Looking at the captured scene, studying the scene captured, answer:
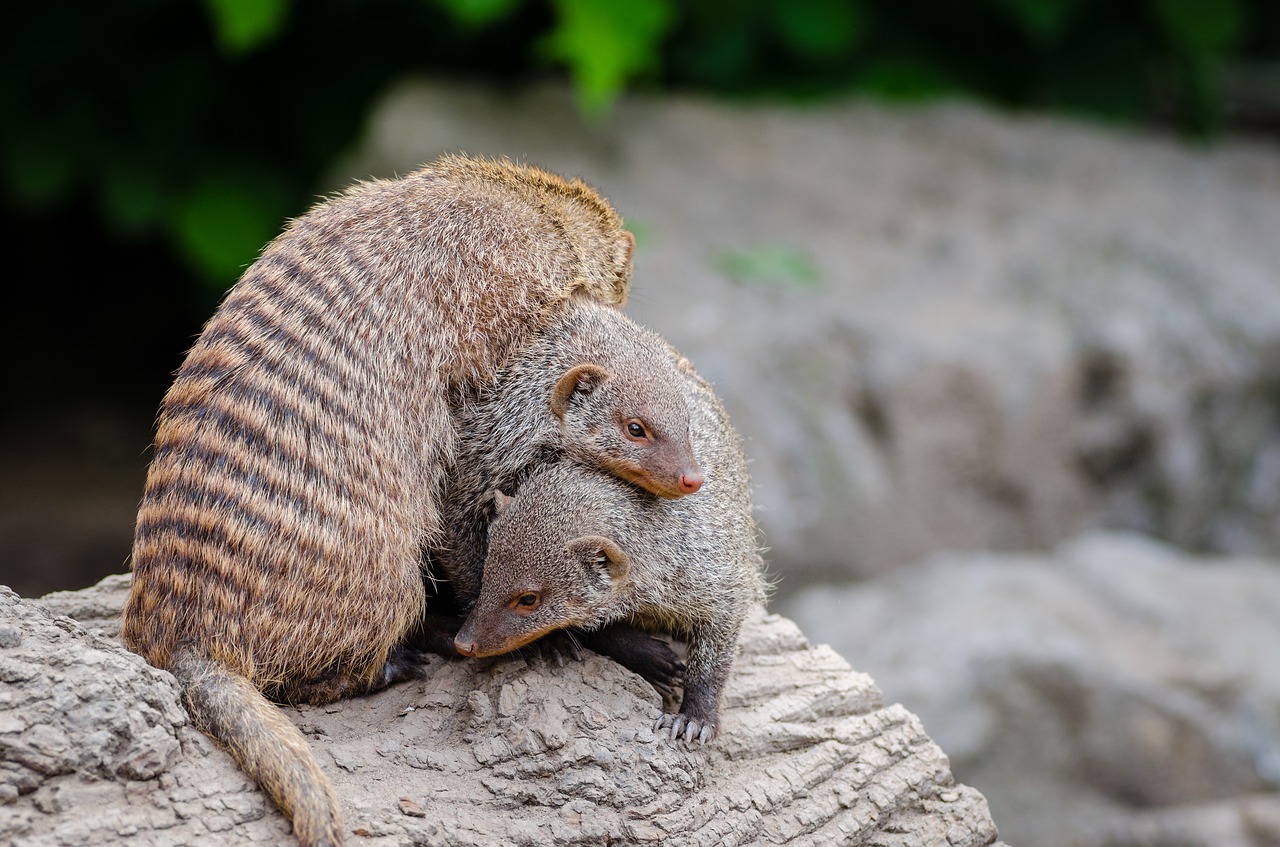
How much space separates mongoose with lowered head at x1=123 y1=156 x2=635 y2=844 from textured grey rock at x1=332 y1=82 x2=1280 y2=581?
153 inches

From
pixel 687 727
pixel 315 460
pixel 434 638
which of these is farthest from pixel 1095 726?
pixel 315 460

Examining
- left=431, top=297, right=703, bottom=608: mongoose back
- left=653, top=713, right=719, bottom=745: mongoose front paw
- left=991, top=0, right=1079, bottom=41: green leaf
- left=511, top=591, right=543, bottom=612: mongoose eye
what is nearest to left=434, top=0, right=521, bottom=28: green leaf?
left=991, top=0, right=1079, bottom=41: green leaf

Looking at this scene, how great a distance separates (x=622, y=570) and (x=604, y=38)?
19.6 ft

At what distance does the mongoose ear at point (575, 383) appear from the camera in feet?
13.3

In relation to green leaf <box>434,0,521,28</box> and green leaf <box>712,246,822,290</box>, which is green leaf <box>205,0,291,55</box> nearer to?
green leaf <box>434,0,521,28</box>

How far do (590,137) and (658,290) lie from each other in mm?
1842

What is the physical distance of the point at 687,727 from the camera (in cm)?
379

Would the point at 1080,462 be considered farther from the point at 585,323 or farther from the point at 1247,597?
the point at 585,323

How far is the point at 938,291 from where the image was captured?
930cm

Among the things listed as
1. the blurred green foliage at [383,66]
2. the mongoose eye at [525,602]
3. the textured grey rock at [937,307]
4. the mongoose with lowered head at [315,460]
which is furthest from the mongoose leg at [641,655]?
the blurred green foliage at [383,66]

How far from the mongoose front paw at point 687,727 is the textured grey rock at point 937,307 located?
13.0 feet

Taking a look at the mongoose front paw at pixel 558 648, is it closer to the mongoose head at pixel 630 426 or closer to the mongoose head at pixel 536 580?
the mongoose head at pixel 536 580

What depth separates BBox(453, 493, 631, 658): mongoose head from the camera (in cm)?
373

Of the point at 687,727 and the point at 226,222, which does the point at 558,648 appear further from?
the point at 226,222
